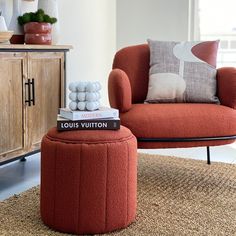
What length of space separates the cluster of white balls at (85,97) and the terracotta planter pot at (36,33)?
2.96ft

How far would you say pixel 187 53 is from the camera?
9.84 ft

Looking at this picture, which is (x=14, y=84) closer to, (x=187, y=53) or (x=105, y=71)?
(x=187, y=53)

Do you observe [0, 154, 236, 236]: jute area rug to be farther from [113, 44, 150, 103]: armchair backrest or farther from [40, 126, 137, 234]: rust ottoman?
[113, 44, 150, 103]: armchair backrest

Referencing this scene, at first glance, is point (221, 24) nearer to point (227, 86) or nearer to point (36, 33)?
point (227, 86)

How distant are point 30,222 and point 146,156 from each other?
148 cm

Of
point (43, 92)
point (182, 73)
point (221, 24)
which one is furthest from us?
point (221, 24)

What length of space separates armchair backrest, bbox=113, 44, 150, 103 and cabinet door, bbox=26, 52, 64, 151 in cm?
41

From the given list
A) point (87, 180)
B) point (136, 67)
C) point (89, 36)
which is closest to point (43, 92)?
point (136, 67)

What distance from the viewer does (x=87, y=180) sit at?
1892 mm

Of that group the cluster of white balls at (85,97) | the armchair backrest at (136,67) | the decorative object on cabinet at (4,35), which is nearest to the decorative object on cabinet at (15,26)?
the decorative object on cabinet at (4,35)

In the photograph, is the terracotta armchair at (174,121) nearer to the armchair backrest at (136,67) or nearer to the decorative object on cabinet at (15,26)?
the armchair backrest at (136,67)

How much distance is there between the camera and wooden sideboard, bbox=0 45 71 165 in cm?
251

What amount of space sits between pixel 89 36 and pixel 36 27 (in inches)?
54.6

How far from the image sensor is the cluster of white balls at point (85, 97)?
2068 mm
